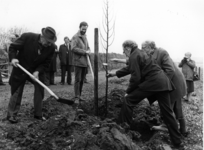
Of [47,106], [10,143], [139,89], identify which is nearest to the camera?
[10,143]

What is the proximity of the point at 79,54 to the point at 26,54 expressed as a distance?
5.28ft

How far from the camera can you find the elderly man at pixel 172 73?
4564 millimetres

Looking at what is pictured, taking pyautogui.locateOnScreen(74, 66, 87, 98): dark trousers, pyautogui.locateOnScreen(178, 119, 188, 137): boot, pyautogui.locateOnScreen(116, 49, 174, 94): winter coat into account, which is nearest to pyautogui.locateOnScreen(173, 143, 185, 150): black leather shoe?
pyautogui.locateOnScreen(178, 119, 188, 137): boot

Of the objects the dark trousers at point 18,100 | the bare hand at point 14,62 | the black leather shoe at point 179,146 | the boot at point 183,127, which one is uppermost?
the bare hand at point 14,62

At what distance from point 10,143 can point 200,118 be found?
4.86 m

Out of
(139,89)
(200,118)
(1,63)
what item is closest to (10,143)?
(139,89)

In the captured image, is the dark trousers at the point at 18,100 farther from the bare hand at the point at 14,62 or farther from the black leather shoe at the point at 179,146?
the black leather shoe at the point at 179,146

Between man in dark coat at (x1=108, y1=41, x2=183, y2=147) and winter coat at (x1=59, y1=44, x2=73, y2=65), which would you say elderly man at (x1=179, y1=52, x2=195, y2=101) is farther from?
winter coat at (x1=59, y1=44, x2=73, y2=65)

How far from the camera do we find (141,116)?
539 centimetres

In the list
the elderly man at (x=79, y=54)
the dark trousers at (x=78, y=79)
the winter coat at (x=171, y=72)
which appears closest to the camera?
the winter coat at (x=171, y=72)

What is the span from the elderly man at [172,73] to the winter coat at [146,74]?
0.43 m

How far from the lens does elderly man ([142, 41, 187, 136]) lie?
4.56 m

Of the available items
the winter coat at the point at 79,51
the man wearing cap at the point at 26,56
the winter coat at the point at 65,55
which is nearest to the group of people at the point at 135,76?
the man wearing cap at the point at 26,56

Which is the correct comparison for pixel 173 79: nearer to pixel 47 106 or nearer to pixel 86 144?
pixel 86 144
